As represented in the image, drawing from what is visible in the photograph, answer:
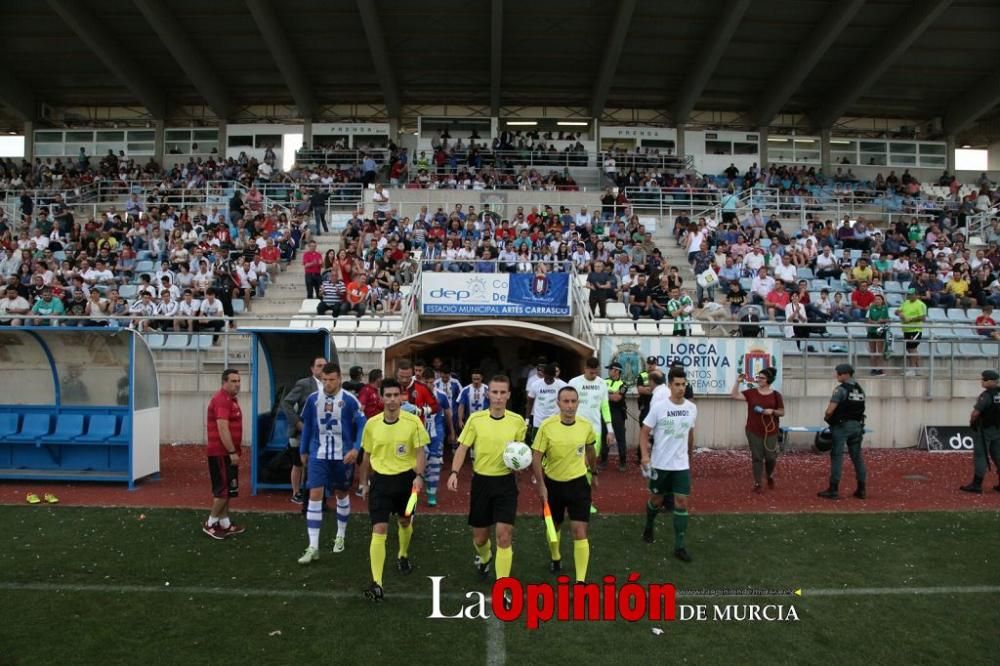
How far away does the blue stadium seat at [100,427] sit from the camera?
11281mm

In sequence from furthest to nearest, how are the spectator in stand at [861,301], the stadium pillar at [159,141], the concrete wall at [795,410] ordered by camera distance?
the stadium pillar at [159,141] < the spectator in stand at [861,301] < the concrete wall at [795,410]

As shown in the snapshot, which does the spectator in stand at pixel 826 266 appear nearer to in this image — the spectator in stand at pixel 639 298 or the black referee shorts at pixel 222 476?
the spectator in stand at pixel 639 298

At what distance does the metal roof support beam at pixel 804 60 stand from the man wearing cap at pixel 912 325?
50.3 ft

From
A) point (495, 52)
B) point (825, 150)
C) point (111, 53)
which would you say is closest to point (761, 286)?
point (495, 52)

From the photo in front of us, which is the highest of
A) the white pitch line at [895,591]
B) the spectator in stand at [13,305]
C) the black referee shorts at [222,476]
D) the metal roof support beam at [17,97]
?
the metal roof support beam at [17,97]

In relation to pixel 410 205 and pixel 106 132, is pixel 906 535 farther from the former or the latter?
pixel 106 132

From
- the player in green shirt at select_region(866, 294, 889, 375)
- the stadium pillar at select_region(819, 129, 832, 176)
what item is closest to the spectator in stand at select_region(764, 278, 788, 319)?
the player in green shirt at select_region(866, 294, 889, 375)

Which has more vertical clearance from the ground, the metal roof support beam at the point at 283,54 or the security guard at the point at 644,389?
the metal roof support beam at the point at 283,54

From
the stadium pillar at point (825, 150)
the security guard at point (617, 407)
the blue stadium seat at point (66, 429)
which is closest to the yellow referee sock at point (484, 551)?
the security guard at point (617, 407)

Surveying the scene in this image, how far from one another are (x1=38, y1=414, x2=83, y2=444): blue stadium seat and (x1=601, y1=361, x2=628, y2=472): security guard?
26.8ft

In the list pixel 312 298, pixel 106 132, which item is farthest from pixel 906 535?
pixel 106 132

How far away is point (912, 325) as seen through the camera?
1471 cm

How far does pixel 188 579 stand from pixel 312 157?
29961 mm

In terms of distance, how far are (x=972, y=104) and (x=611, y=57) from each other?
1781 centimetres
